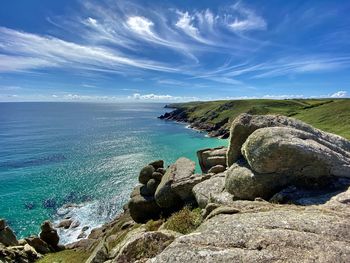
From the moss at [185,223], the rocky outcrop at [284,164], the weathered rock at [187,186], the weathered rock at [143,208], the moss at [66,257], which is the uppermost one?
the rocky outcrop at [284,164]

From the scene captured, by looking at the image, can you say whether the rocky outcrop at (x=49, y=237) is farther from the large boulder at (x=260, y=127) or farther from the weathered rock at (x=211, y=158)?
the large boulder at (x=260, y=127)

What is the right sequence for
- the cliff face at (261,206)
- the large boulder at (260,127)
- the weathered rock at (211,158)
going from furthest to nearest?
the weathered rock at (211,158) → the large boulder at (260,127) → the cliff face at (261,206)

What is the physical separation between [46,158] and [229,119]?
384ft

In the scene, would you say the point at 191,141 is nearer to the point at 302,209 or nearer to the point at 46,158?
the point at 46,158

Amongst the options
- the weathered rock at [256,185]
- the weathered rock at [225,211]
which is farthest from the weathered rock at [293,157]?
the weathered rock at [225,211]

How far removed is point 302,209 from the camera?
13.2 meters

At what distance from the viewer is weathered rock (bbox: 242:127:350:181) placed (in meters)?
16.7

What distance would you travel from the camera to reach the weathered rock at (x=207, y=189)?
20.3 meters

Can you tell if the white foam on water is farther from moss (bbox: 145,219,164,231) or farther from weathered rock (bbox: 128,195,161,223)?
moss (bbox: 145,219,164,231)

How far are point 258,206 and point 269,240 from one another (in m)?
3.75

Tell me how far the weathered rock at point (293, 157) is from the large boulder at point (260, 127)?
2.53m

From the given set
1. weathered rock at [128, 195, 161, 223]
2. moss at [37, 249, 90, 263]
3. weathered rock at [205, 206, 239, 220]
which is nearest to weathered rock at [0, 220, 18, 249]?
moss at [37, 249, 90, 263]

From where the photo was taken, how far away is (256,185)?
17219 millimetres

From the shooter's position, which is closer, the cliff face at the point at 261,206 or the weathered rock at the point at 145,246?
the cliff face at the point at 261,206
